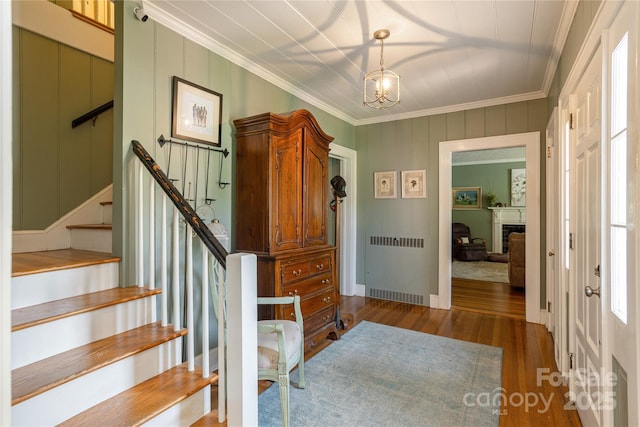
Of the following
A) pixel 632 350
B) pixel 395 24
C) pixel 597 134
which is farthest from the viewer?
pixel 395 24

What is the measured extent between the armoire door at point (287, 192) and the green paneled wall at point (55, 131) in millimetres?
1598

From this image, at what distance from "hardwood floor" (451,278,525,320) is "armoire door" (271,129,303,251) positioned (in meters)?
2.72

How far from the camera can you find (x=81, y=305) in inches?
63.0

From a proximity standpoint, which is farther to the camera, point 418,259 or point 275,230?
point 418,259

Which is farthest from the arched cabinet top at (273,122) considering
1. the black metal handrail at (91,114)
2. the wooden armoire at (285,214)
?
the black metal handrail at (91,114)

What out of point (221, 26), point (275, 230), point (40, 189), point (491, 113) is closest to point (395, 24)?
point (221, 26)

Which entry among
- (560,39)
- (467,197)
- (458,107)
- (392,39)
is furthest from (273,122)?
(467,197)

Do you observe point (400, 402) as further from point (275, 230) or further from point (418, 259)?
point (418, 259)

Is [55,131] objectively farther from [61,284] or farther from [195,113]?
[61,284]

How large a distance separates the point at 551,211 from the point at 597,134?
70.5 inches

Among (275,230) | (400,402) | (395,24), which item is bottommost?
(400,402)

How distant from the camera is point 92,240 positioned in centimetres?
233

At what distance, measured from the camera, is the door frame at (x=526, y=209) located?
3.52m

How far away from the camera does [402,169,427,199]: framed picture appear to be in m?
4.21
